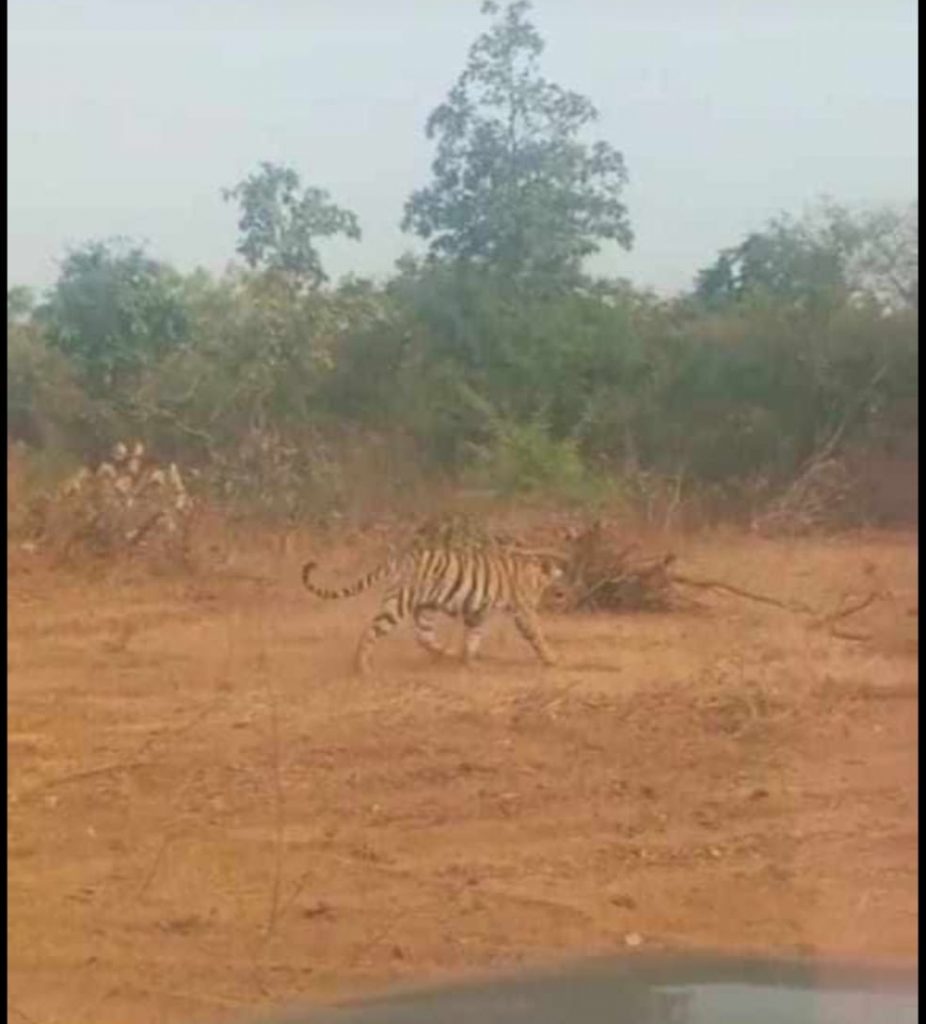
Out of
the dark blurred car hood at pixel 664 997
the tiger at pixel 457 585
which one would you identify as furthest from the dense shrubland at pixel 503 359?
the dark blurred car hood at pixel 664 997

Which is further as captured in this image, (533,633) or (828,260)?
(533,633)

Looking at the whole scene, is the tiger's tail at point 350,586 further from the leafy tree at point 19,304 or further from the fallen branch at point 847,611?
the fallen branch at point 847,611

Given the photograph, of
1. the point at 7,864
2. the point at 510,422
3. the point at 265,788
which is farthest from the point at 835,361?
the point at 7,864

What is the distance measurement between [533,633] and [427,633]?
0.20m

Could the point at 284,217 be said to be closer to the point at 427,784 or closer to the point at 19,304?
the point at 19,304

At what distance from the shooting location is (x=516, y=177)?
3783 millimetres

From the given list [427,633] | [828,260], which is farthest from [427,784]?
[828,260]

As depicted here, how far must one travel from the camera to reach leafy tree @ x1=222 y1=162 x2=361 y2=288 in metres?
3.63

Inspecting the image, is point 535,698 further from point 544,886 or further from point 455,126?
point 455,126

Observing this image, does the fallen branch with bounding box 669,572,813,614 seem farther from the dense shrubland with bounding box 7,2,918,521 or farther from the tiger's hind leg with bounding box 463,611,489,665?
the tiger's hind leg with bounding box 463,611,489,665

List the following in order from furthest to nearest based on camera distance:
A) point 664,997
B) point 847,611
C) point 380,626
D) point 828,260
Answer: point 380,626 → point 847,611 → point 828,260 → point 664,997

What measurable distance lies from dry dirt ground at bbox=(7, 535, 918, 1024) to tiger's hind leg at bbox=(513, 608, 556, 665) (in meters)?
0.03

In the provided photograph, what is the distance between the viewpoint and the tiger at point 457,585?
12.7ft

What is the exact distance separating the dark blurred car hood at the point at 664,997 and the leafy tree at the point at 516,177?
1.24m
